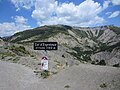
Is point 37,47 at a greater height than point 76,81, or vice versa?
point 37,47

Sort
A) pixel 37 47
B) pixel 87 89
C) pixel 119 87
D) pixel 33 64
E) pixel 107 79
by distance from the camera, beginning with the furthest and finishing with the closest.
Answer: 1. pixel 33 64
2. pixel 37 47
3. pixel 107 79
4. pixel 87 89
5. pixel 119 87

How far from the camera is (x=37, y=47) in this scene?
24.1m

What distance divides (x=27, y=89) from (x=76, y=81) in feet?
14.1

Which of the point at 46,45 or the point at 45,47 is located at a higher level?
the point at 46,45

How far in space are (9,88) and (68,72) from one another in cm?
748

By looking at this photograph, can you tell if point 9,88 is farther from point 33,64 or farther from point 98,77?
point 33,64

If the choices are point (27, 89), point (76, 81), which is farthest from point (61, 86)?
point (27, 89)

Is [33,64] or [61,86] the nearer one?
[61,86]

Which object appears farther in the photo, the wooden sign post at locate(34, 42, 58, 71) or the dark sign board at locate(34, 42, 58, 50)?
the dark sign board at locate(34, 42, 58, 50)

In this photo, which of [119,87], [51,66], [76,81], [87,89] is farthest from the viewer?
[51,66]

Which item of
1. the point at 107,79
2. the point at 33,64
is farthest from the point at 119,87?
the point at 33,64

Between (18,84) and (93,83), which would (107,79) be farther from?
(18,84)

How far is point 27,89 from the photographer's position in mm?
15977

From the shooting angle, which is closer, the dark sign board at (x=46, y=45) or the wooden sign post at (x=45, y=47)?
the wooden sign post at (x=45, y=47)
